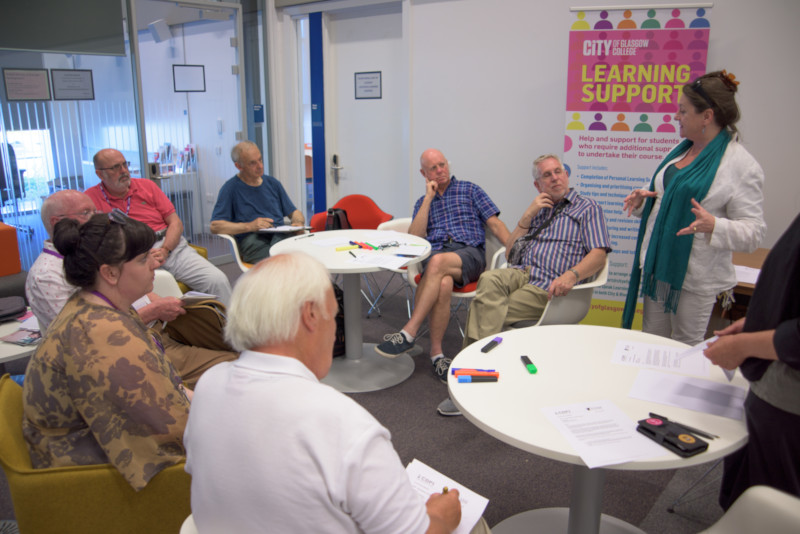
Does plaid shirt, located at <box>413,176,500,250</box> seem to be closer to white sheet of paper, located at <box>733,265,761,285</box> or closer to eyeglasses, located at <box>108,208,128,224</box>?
white sheet of paper, located at <box>733,265,761,285</box>

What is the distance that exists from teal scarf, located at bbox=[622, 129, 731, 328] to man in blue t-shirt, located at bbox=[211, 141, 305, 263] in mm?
2604

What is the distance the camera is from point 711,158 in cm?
266

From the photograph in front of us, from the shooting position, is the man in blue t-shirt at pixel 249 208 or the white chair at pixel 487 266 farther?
the man in blue t-shirt at pixel 249 208

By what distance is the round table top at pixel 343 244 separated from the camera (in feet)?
10.1

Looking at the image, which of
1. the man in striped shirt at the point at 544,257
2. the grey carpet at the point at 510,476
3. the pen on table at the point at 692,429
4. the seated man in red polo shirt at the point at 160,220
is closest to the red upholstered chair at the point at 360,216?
the seated man in red polo shirt at the point at 160,220

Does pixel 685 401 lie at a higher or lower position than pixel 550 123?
lower

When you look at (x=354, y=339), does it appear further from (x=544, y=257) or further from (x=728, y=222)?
(x=728, y=222)

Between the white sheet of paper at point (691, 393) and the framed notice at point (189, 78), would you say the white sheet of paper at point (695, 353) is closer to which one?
the white sheet of paper at point (691, 393)

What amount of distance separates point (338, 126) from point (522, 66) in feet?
6.95

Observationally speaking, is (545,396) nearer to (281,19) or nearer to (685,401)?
(685,401)

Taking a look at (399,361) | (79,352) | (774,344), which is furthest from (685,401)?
(399,361)

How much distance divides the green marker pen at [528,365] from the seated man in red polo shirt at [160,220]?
2.64 meters

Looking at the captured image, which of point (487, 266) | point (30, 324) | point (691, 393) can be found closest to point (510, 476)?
point (691, 393)

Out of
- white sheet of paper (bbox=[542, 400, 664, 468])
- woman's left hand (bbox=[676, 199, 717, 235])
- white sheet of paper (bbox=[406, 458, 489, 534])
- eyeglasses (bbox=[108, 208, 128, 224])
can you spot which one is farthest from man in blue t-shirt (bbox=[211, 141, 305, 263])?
white sheet of paper (bbox=[542, 400, 664, 468])
